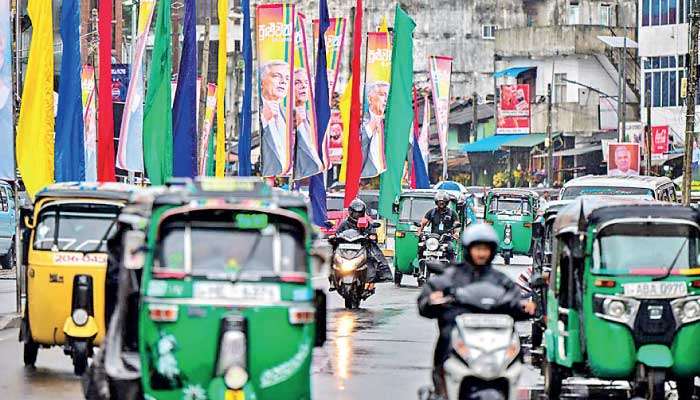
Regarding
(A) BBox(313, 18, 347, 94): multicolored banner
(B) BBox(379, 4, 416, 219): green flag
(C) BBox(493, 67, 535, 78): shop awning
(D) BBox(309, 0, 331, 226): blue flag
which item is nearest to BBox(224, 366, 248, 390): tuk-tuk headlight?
(D) BBox(309, 0, 331, 226): blue flag

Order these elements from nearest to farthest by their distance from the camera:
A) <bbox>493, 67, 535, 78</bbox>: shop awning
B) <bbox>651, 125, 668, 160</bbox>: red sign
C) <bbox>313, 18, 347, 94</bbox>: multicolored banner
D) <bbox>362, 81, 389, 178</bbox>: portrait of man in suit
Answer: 1. <bbox>362, 81, 389, 178</bbox>: portrait of man in suit
2. <bbox>313, 18, 347, 94</bbox>: multicolored banner
3. <bbox>651, 125, 668, 160</bbox>: red sign
4. <bbox>493, 67, 535, 78</bbox>: shop awning

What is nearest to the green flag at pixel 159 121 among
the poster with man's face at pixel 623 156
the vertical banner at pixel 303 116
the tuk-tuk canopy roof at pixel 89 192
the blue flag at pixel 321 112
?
the vertical banner at pixel 303 116

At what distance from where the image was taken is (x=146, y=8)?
3731 cm

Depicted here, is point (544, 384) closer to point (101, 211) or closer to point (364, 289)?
point (101, 211)

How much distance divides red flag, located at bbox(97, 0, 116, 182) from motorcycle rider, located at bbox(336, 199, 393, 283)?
6.09 metres

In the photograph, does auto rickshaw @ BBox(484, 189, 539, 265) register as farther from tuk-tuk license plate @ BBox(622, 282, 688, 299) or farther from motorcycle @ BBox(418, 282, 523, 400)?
motorcycle @ BBox(418, 282, 523, 400)

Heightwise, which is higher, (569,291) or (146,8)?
(146,8)

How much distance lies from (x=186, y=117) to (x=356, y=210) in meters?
8.21

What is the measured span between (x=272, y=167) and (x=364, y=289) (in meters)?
14.2

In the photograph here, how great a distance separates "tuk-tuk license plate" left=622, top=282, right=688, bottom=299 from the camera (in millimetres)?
14602

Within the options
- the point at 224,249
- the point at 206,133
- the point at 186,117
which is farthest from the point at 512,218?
the point at 224,249

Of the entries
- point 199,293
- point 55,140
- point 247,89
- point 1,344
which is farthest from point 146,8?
point 199,293

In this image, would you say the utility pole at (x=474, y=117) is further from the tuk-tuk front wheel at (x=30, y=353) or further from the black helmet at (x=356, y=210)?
the tuk-tuk front wheel at (x=30, y=353)

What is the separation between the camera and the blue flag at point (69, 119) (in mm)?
28203
